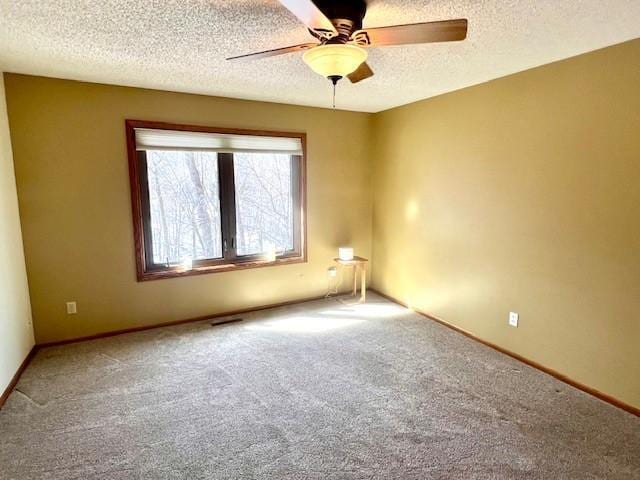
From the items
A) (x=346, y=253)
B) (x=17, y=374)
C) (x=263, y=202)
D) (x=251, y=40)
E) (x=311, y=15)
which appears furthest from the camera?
(x=346, y=253)

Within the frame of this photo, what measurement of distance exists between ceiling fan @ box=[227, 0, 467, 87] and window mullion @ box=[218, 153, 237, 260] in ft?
6.94

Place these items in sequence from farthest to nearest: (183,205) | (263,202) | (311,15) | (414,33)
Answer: (263,202)
(183,205)
(414,33)
(311,15)

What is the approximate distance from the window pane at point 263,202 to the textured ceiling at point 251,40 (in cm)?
93

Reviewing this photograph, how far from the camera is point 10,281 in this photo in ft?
8.80

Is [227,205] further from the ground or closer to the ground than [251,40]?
closer to the ground

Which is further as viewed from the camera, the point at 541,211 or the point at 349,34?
the point at 541,211

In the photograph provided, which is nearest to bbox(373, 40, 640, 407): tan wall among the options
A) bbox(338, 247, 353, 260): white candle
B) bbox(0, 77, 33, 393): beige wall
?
bbox(338, 247, 353, 260): white candle

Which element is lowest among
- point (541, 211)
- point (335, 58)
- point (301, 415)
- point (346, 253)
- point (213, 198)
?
point (301, 415)

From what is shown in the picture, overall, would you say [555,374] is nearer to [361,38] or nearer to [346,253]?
[346,253]

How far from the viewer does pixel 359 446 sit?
1.99 metres

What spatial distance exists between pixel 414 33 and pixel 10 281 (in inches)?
124

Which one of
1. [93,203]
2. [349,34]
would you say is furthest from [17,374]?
[349,34]

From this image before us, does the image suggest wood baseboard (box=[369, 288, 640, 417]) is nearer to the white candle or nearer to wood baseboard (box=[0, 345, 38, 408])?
the white candle

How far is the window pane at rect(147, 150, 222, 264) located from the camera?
354 centimetres
